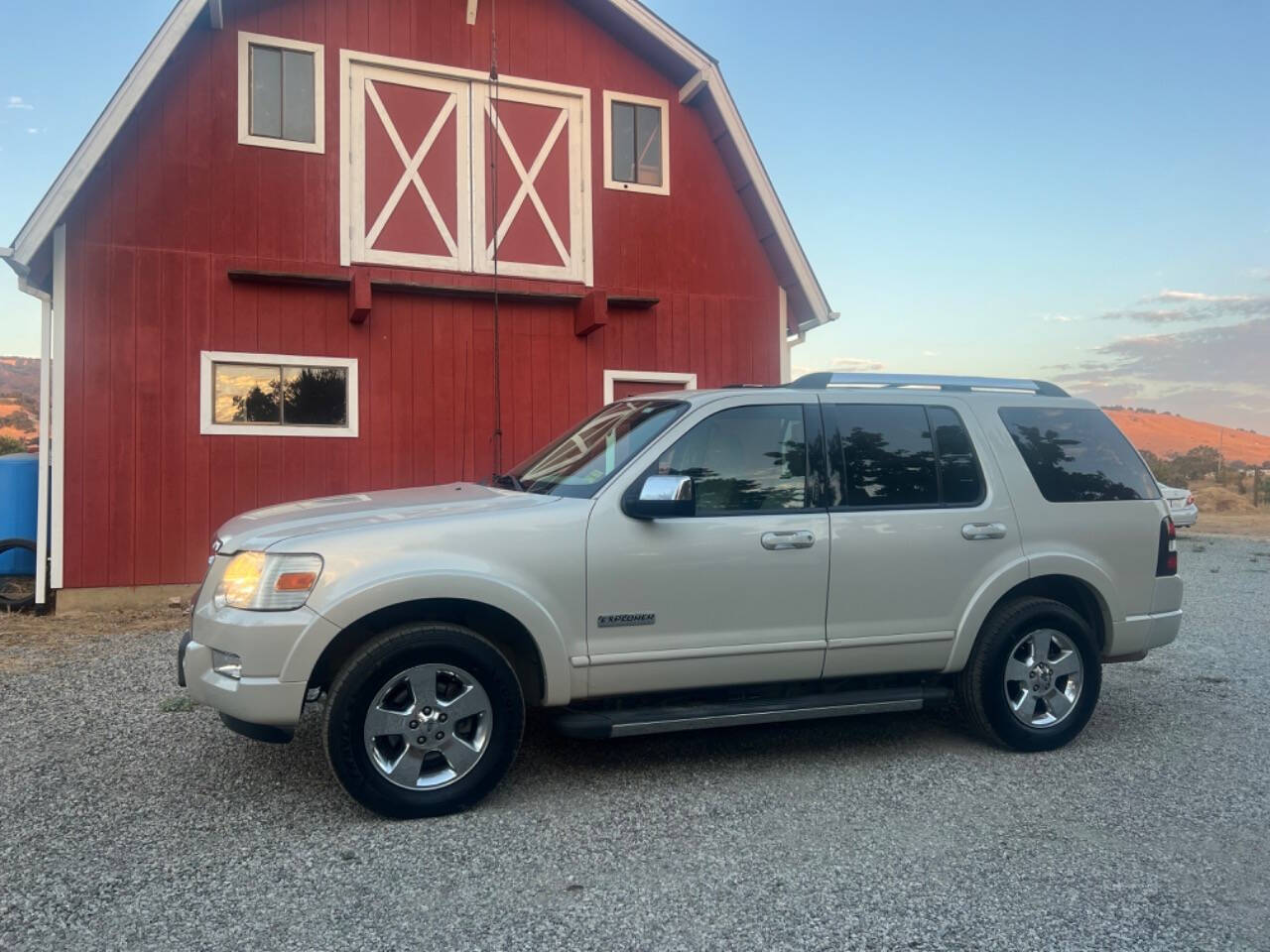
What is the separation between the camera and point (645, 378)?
38.1 ft

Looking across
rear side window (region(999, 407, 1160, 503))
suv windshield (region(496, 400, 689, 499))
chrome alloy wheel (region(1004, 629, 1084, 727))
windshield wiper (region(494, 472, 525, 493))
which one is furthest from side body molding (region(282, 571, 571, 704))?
rear side window (region(999, 407, 1160, 503))

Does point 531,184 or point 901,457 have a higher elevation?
point 531,184

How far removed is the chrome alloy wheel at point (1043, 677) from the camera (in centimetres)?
507

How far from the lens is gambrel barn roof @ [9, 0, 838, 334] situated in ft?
29.0

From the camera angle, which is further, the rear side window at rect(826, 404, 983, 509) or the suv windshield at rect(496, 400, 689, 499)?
the rear side window at rect(826, 404, 983, 509)

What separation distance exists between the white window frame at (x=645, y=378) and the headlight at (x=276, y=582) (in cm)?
747

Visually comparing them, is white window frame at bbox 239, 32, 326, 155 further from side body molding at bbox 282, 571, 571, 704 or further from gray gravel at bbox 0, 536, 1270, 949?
side body molding at bbox 282, 571, 571, 704

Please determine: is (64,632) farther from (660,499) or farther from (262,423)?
(660,499)

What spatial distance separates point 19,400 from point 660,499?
144ft

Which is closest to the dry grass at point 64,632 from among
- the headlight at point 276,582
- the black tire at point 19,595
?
the black tire at point 19,595

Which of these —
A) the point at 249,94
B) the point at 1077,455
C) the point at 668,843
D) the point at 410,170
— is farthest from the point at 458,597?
the point at 249,94

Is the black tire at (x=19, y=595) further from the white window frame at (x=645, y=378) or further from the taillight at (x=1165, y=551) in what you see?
the taillight at (x=1165, y=551)

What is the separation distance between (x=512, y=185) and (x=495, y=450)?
301 cm

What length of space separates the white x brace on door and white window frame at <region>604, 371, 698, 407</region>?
47.2 inches
